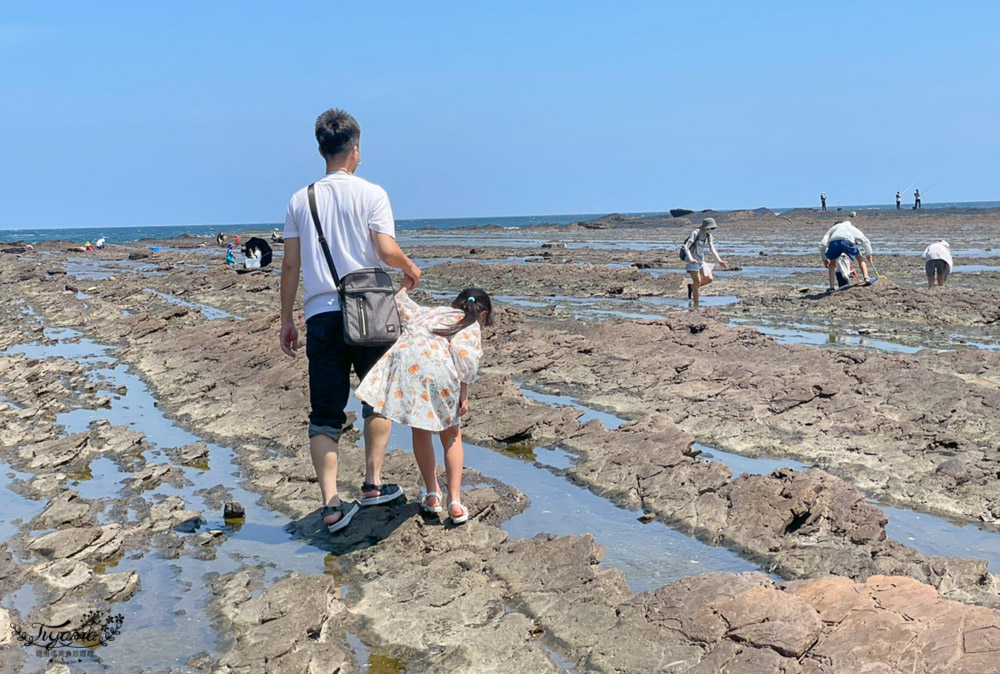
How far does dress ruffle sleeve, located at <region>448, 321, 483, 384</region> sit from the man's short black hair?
47.9 inches

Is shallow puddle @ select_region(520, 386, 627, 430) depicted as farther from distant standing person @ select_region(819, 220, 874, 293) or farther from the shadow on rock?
distant standing person @ select_region(819, 220, 874, 293)

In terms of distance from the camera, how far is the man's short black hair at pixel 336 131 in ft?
16.3

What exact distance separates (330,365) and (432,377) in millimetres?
586

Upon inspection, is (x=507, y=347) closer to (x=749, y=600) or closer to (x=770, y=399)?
(x=770, y=399)

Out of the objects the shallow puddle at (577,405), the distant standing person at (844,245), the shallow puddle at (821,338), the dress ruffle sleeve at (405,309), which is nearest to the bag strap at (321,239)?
the dress ruffle sleeve at (405,309)

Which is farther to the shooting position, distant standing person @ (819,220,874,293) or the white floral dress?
distant standing person @ (819,220,874,293)

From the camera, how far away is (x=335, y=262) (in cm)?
496

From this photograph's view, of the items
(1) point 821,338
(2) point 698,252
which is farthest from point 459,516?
(2) point 698,252

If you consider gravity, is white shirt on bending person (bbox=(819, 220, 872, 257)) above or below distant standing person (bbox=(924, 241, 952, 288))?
above

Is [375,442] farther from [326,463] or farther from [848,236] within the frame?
[848,236]

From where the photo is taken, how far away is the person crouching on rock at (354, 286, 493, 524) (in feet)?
16.5

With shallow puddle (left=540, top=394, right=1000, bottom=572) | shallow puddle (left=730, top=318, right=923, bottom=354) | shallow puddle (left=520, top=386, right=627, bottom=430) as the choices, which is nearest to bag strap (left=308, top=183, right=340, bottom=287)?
shallow puddle (left=520, top=386, right=627, bottom=430)

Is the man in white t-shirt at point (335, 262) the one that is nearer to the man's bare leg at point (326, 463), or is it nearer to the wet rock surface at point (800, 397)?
→ the man's bare leg at point (326, 463)

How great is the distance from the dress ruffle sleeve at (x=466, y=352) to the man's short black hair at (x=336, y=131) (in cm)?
122
